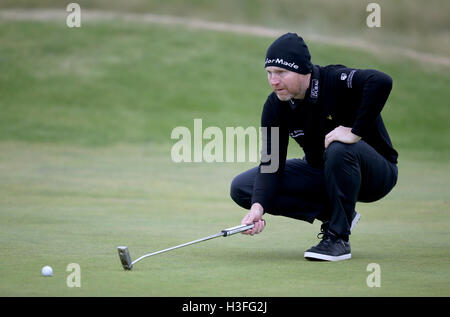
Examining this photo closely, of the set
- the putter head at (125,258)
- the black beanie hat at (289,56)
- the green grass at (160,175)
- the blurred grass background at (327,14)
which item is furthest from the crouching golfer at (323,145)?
the blurred grass background at (327,14)

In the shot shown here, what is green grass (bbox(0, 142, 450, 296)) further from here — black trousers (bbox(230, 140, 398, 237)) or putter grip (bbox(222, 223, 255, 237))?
black trousers (bbox(230, 140, 398, 237))

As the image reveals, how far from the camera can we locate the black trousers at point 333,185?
5668 mm

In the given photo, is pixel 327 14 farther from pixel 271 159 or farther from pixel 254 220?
pixel 254 220

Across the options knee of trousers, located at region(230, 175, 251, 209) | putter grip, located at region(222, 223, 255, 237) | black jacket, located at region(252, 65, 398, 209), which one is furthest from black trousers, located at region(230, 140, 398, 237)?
putter grip, located at region(222, 223, 255, 237)

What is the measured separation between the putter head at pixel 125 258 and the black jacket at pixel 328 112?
3.92 ft

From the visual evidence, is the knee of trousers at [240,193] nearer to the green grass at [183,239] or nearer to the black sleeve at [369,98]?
the green grass at [183,239]

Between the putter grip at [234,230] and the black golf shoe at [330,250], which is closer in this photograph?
the putter grip at [234,230]

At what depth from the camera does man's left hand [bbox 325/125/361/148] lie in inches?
223

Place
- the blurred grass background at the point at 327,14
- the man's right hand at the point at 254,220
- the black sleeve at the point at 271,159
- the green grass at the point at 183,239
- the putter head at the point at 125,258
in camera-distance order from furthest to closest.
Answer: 1. the blurred grass background at the point at 327,14
2. the black sleeve at the point at 271,159
3. the man's right hand at the point at 254,220
4. the putter head at the point at 125,258
5. the green grass at the point at 183,239

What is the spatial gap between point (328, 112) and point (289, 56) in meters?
0.53

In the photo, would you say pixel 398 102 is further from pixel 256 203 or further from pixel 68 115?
pixel 256 203

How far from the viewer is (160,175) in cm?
1366
